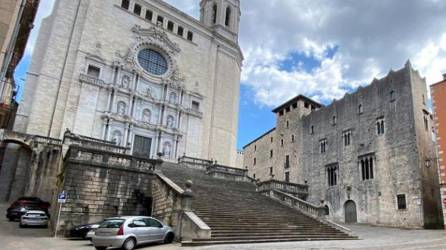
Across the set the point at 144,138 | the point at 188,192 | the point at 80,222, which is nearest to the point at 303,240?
the point at 188,192

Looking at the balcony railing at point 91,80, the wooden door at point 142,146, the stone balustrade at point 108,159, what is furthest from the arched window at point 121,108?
the stone balustrade at point 108,159

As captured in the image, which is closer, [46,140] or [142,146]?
[46,140]

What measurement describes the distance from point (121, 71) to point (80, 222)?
1862 centimetres

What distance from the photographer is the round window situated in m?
32.2

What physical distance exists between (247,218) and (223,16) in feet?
111

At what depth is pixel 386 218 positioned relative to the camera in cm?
2422

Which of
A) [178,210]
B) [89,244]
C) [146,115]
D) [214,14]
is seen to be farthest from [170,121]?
[89,244]

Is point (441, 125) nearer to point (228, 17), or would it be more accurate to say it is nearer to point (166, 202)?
point (166, 202)

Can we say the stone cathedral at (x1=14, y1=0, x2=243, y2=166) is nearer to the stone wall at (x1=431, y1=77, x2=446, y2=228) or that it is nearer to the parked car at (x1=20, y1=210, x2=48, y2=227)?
the parked car at (x1=20, y1=210, x2=48, y2=227)

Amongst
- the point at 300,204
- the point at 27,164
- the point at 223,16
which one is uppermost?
the point at 223,16

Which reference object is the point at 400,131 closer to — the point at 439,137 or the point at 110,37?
the point at 439,137

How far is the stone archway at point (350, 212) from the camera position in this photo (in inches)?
1059

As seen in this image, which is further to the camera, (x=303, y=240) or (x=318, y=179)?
(x=318, y=179)

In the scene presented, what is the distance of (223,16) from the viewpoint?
42000mm
